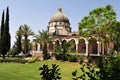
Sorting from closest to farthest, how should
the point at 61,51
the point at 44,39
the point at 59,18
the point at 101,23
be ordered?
the point at 101,23 → the point at 61,51 → the point at 44,39 → the point at 59,18

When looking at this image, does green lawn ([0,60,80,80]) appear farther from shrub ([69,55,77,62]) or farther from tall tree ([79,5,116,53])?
tall tree ([79,5,116,53])

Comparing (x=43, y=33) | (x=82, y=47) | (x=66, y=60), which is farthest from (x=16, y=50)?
(x=66, y=60)

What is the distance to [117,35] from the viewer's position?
4253cm

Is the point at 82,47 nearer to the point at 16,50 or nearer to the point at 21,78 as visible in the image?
the point at 16,50

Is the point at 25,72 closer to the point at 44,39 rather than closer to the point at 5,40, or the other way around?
the point at 44,39

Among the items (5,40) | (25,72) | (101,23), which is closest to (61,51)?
(101,23)

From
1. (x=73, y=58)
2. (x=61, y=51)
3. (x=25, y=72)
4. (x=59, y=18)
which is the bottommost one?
(x=25, y=72)

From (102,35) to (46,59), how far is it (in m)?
12.4

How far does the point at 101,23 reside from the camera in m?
42.6

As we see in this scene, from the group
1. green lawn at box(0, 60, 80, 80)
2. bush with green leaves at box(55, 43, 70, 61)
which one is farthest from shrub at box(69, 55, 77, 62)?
bush with green leaves at box(55, 43, 70, 61)

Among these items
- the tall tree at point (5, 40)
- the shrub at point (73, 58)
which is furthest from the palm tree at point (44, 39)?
the tall tree at point (5, 40)

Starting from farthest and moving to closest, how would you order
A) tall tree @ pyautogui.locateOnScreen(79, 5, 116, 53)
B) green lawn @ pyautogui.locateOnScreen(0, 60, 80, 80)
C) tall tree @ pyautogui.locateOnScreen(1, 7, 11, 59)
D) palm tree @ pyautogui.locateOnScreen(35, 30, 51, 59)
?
tall tree @ pyautogui.locateOnScreen(1, 7, 11, 59)
palm tree @ pyautogui.locateOnScreen(35, 30, 51, 59)
tall tree @ pyautogui.locateOnScreen(79, 5, 116, 53)
green lawn @ pyautogui.locateOnScreen(0, 60, 80, 80)

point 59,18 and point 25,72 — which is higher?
point 59,18

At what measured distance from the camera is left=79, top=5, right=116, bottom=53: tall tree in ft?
139
